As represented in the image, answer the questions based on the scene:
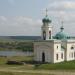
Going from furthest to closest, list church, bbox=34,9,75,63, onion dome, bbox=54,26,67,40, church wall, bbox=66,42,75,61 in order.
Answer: onion dome, bbox=54,26,67,40 → church wall, bbox=66,42,75,61 → church, bbox=34,9,75,63

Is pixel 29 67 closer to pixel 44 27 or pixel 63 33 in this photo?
pixel 44 27

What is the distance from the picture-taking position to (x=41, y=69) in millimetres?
49406

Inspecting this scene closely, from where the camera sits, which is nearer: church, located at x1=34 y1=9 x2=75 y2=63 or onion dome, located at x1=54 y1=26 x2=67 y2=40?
church, located at x1=34 y1=9 x2=75 y2=63

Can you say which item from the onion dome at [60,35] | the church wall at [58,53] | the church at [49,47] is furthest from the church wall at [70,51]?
the church wall at [58,53]

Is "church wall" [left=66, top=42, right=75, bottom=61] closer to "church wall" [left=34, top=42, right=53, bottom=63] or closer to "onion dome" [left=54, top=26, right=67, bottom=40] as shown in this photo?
"onion dome" [left=54, top=26, right=67, bottom=40]

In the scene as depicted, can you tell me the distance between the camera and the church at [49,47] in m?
56.8

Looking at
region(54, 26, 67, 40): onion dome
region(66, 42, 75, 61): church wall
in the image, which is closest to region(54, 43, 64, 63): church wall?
region(66, 42, 75, 61): church wall

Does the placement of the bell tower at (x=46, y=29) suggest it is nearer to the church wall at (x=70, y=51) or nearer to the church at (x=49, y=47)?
the church at (x=49, y=47)

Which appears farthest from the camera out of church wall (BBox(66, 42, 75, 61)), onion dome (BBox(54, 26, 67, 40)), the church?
onion dome (BBox(54, 26, 67, 40))

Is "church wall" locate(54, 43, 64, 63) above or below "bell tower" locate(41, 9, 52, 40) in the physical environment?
below

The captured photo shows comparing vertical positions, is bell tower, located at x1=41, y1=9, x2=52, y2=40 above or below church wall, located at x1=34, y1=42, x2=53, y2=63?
above

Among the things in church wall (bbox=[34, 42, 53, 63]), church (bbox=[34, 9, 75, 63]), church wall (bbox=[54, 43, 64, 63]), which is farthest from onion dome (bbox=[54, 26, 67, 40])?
church wall (bbox=[34, 42, 53, 63])

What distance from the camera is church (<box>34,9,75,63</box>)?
2235 inches

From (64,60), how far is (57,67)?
11075 millimetres
